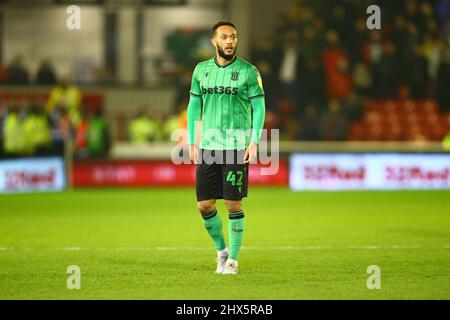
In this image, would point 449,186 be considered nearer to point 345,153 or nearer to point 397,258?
point 345,153

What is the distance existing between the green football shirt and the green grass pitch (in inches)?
46.9

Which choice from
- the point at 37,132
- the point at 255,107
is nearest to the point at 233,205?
the point at 255,107

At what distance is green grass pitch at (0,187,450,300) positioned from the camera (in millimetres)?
8086

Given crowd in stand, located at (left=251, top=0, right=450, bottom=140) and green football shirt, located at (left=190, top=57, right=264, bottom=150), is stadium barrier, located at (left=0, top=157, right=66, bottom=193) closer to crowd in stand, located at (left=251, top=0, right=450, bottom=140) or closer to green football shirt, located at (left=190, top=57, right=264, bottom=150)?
crowd in stand, located at (left=251, top=0, right=450, bottom=140)

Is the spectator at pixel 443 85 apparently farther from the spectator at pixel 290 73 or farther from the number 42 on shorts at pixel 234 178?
the number 42 on shorts at pixel 234 178

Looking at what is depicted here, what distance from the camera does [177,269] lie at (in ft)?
30.3

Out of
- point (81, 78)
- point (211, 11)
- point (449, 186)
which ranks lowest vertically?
point (449, 186)

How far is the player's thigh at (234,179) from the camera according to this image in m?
8.78

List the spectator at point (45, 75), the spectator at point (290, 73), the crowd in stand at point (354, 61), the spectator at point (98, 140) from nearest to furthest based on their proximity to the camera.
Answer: the spectator at point (98, 140) < the crowd in stand at point (354, 61) < the spectator at point (290, 73) < the spectator at point (45, 75)

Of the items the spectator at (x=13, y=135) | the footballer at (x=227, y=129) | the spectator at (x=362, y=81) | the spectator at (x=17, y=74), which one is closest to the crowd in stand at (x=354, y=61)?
the spectator at (x=362, y=81)

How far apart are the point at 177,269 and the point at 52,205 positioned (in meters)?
8.16

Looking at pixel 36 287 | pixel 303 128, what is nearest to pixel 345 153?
pixel 303 128

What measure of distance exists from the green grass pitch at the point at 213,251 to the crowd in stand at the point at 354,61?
7035 millimetres

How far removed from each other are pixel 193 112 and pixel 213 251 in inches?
87.0
